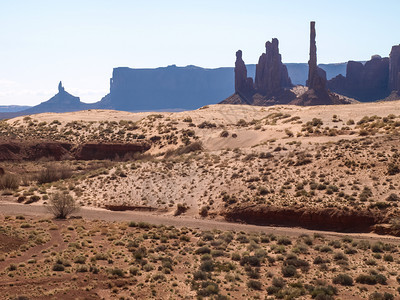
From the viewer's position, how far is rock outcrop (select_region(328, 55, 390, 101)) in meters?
184

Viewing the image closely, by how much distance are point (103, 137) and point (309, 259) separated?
2080 inches

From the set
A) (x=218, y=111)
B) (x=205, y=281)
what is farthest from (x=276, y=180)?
(x=218, y=111)

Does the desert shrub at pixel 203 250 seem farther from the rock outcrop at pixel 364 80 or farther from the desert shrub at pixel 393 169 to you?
the rock outcrop at pixel 364 80

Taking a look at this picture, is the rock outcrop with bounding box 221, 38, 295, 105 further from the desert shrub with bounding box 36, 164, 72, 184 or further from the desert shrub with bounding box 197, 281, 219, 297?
the desert shrub with bounding box 197, 281, 219, 297

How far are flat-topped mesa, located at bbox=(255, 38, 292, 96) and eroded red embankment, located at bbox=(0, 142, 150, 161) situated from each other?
105 m

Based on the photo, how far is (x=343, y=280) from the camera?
69.5 ft

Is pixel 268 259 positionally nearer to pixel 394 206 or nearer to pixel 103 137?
pixel 394 206

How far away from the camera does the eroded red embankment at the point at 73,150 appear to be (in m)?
65.8

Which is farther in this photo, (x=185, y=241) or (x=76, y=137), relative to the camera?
(x=76, y=137)

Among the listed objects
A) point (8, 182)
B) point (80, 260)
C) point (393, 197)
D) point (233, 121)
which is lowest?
point (80, 260)

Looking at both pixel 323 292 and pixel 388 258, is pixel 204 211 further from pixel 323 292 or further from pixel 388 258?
pixel 323 292

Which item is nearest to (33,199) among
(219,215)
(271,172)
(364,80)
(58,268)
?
(219,215)

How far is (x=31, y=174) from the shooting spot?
53594 millimetres

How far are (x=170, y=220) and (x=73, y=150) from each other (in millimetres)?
36352
